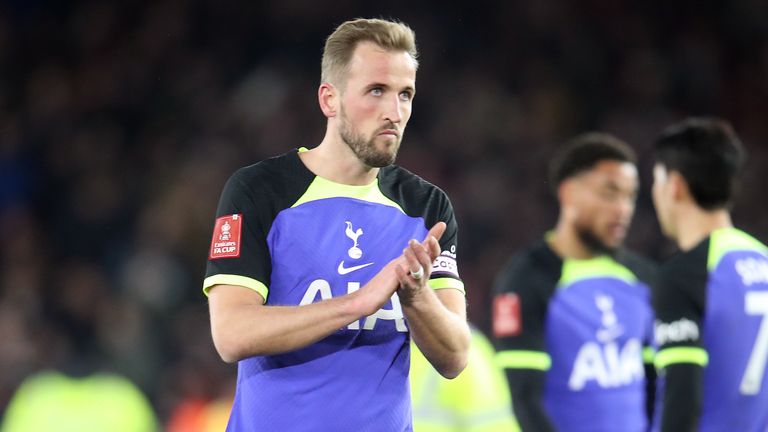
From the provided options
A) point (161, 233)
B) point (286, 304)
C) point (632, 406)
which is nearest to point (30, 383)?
point (161, 233)

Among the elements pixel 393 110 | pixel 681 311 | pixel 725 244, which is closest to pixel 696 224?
pixel 725 244

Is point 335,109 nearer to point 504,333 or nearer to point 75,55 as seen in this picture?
point 504,333

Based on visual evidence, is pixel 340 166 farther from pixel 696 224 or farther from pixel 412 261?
pixel 696 224

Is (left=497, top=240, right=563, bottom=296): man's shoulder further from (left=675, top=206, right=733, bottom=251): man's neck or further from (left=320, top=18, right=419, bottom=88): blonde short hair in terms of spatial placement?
(left=320, top=18, right=419, bottom=88): blonde short hair

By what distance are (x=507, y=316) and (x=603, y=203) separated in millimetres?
961

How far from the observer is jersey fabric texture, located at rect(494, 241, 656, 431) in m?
5.93

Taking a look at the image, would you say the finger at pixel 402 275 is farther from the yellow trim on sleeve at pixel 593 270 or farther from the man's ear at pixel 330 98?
the yellow trim on sleeve at pixel 593 270

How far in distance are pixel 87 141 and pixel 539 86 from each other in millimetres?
4960

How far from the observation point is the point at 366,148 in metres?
3.75

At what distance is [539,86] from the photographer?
13.2 metres

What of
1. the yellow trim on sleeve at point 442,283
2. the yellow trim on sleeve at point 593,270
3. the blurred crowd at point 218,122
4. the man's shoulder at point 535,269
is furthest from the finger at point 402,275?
the blurred crowd at point 218,122

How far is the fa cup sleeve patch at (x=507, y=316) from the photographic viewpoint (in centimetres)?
591

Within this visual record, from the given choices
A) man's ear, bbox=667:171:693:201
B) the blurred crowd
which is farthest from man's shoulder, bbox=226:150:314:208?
the blurred crowd

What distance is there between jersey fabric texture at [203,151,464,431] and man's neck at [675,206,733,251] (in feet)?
5.58
